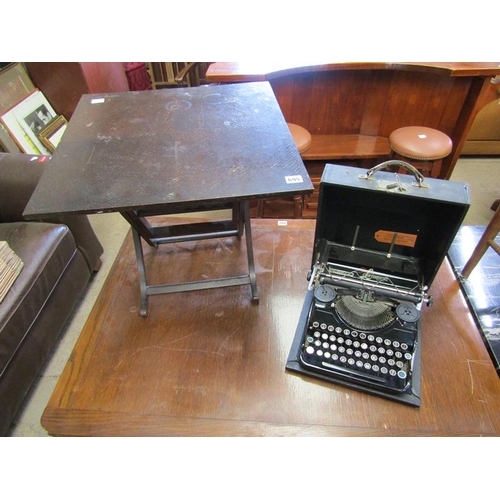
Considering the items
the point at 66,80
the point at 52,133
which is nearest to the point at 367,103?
the point at 66,80

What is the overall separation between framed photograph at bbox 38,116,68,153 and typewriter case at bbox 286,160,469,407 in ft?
8.63

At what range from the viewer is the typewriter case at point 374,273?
0.94 metres

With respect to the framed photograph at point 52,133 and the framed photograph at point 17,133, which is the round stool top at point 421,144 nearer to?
the framed photograph at point 52,133

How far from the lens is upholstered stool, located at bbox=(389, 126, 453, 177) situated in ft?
6.33

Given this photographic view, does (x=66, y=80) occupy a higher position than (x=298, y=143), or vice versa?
(x=66, y=80)

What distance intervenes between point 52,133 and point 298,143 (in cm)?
221

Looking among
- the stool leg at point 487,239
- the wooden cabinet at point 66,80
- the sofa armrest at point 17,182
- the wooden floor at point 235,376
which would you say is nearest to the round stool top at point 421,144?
the stool leg at point 487,239

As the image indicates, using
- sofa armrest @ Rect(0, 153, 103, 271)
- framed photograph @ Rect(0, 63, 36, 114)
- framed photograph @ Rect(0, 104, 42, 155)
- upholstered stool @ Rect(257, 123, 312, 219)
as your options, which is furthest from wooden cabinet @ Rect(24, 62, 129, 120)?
upholstered stool @ Rect(257, 123, 312, 219)

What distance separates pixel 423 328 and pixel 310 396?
0.47m

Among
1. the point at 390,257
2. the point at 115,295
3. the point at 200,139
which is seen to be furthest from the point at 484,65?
the point at 115,295

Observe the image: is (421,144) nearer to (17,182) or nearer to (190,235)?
(190,235)

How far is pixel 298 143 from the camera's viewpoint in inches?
77.4

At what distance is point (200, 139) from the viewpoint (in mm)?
1171
